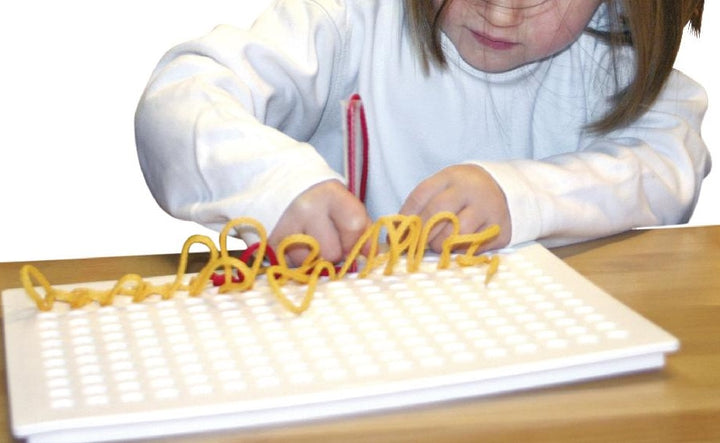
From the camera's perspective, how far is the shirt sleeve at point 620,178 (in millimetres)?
919

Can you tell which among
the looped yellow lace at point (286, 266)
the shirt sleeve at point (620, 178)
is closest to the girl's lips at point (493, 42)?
the shirt sleeve at point (620, 178)

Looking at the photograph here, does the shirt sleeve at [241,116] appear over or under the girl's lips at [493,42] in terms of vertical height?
under

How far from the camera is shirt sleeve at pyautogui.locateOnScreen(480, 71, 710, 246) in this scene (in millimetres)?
919

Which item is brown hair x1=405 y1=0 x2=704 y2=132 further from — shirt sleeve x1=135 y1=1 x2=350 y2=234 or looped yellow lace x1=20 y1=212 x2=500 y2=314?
looped yellow lace x1=20 y1=212 x2=500 y2=314

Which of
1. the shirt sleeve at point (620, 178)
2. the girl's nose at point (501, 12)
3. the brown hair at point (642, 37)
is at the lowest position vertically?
the shirt sleeve at point (620, 178)

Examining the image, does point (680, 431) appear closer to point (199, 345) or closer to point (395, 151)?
point (199, 345)

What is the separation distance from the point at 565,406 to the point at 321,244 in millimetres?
264

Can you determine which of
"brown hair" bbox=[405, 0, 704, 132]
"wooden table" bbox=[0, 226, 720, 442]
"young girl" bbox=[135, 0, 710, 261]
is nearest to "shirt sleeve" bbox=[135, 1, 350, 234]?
"young girl" bbox=[135, 0, 710, 261]

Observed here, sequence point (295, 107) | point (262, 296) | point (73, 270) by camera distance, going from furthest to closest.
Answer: point (295, 107), point (73, 270), point (262, 296)

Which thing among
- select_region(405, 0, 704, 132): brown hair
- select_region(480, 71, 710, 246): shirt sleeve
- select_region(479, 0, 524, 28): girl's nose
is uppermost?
select_region(479, 0, 524, 28): girl's nose

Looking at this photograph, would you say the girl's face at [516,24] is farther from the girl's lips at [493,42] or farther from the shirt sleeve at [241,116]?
the shirt sleeve at [241,116]

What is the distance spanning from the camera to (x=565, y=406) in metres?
0.62

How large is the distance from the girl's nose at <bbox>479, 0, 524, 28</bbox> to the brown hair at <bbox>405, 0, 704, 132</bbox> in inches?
2.8

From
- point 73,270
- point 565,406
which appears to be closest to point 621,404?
point 565,406
